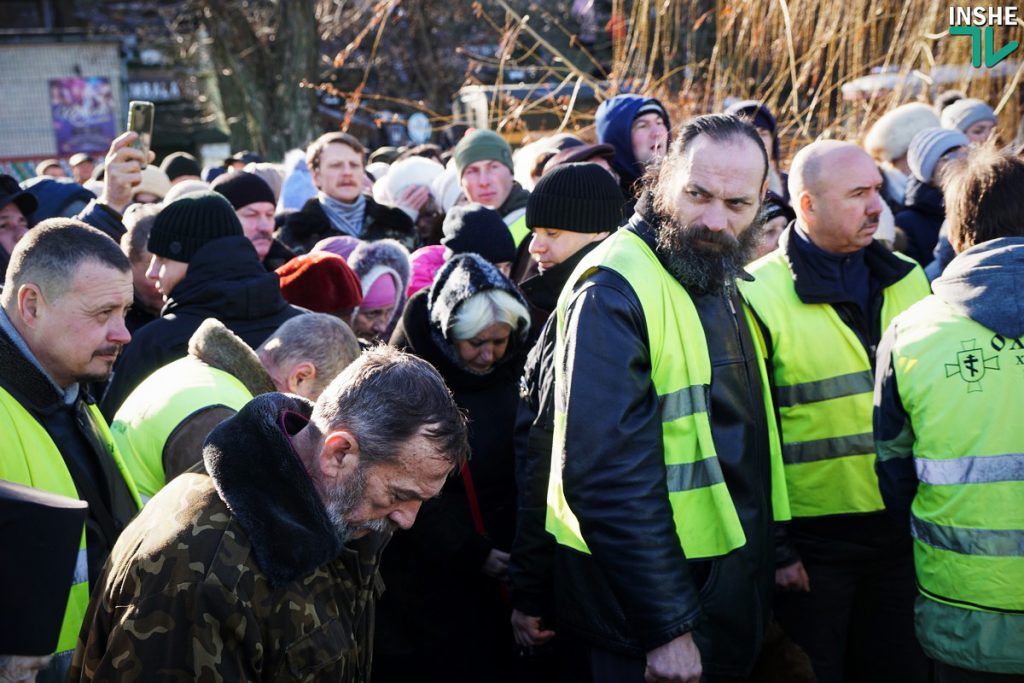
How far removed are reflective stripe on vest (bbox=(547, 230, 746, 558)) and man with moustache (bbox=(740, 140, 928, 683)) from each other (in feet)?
3.14

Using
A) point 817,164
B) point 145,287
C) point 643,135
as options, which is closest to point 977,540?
point 817,164

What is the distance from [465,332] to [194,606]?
73.9 inches

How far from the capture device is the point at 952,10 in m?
6.88

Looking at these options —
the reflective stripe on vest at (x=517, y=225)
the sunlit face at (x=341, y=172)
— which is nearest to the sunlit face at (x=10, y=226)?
the sunlit face at (x=341, y=172)

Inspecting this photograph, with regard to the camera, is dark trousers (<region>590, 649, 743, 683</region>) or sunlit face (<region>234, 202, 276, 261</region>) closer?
dark trousers (<region>590, 649, 743, 683</region>)

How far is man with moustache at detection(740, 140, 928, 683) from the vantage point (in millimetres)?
3848

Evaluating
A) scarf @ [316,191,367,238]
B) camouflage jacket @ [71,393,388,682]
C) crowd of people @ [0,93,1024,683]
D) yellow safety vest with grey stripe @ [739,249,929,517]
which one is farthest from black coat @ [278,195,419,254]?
camouflage jacket @ [71,393,388,682]

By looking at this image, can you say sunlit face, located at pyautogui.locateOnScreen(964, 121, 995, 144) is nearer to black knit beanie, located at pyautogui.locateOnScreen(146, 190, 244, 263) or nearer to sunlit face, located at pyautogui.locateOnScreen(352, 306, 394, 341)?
sunlit face, located at pyautogui.locateOnScreen(352, 306, 394, 341)

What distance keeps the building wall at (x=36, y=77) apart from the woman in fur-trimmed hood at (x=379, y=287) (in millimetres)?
22161

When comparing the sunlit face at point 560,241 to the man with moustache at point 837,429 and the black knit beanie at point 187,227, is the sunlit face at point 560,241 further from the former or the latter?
the black knit beanie at point 187,227

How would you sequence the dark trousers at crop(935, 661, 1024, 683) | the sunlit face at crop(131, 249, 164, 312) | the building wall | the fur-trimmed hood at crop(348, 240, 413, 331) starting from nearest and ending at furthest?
the dark trousers at crop(935, 661, 1024, 683) < the sunlit face at crop(131, 249, 164, 312) < the fur-trimmed hood at crop(348, 240, 413, 331) < the building wall

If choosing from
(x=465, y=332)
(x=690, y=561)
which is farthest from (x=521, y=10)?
(x=690, y=561)

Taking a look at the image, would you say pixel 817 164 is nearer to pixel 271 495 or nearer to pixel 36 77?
pixel 271 495

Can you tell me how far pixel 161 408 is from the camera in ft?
10.1
